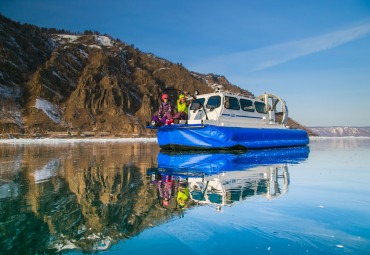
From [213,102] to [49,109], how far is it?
43495mm

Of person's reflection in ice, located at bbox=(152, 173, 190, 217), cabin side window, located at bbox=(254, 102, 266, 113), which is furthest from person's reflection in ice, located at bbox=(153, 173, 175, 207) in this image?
cabin side window, located at bbox=(254, 102, 266, 113)

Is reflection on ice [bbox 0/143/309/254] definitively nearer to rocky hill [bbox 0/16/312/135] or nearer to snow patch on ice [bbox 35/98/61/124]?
rocky hill [bbox 0/16/312/135]

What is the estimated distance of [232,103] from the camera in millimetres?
10992

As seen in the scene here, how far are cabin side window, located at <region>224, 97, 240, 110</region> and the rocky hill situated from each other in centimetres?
3654

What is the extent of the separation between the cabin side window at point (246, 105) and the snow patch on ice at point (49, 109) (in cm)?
4090

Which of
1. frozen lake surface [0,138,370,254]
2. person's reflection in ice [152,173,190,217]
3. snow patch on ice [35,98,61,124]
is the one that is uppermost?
snow patch on ice [35,98,61,124]

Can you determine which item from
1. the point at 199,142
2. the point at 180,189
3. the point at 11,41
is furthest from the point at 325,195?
the point at 11,41

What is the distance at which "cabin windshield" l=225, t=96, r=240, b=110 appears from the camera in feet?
34.5

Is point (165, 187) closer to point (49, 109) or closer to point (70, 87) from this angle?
point (49, 109)

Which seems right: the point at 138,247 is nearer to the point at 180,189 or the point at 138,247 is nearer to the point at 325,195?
the point at 180,189

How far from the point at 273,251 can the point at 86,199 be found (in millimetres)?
1945

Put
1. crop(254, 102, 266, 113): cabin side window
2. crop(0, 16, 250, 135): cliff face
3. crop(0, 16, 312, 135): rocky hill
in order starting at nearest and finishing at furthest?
crop(254, 102, 266, 113): cabin side window → crop(0, 16, 312, 135): rocky hill → crop(0, 16, 250, 135): cliff face

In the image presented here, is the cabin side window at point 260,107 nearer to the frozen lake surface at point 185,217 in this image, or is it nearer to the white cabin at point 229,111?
the white cabin at point 229,111

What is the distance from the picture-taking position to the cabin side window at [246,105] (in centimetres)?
1159
